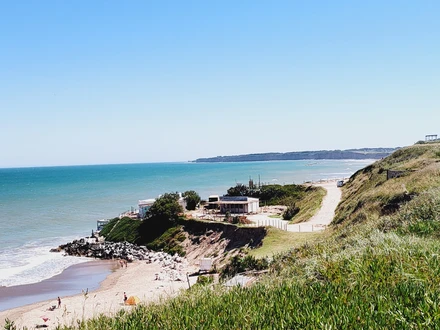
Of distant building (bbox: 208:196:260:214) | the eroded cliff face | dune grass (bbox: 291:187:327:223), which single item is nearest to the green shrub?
dune grass (bbox: 291:187:327:223)

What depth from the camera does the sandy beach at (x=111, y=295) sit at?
22.2 metres

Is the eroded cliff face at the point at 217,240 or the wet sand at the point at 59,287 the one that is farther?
the eroded cliff face at the point at 217,240

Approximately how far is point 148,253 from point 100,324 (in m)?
37.6

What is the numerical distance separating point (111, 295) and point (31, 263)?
1568 cm

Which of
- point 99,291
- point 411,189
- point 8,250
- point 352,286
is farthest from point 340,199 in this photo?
point 352,286

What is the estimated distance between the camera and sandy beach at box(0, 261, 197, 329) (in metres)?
22.2

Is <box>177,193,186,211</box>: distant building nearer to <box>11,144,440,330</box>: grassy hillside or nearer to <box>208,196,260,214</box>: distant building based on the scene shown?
<box>208,196,260,214</box>: distant building

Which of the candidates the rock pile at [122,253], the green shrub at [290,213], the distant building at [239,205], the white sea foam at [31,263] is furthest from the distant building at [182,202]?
the green shrub at [290,213]

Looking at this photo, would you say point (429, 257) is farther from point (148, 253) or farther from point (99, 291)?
point (148, 253)

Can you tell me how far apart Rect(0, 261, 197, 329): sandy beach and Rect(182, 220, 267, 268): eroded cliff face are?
2.33 m

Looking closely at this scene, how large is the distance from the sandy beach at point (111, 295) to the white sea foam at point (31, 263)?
20.1ft

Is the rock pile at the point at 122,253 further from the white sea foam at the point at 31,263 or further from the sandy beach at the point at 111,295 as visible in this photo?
the white sea foam at the point at 31,263

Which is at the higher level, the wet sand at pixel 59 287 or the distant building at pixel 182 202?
the distant building at pixel 182 202

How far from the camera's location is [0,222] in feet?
216
